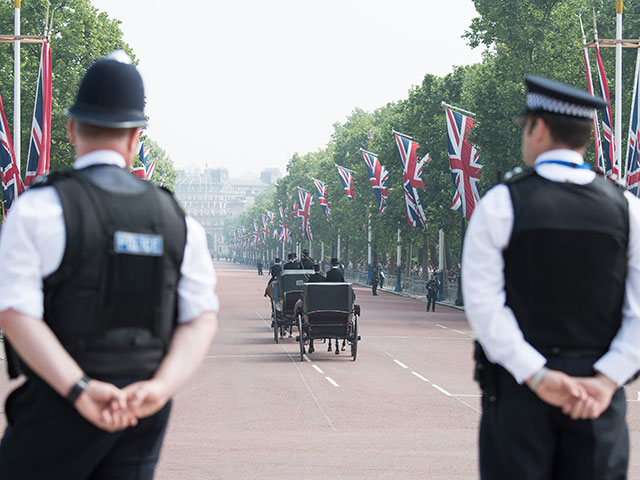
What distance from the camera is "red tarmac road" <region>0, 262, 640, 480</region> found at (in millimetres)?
10570

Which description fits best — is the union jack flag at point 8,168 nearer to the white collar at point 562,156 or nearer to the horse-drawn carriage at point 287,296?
the horse-drawn carriage at point 287,296

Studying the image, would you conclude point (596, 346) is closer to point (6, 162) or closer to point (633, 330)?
point (633, 330)

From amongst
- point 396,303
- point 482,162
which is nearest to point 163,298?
point 482,162

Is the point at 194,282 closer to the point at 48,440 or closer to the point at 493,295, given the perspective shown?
the point at 48,440

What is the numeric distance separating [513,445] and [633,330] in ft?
2.07

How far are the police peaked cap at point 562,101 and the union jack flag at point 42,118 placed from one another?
23.2 meters

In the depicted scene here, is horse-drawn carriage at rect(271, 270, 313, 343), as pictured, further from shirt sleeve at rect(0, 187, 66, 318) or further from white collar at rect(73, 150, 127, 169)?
shirt sleeve at rect(0, 187, 66, 318)

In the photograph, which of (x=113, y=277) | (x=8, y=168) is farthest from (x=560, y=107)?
(x=8, y=168)

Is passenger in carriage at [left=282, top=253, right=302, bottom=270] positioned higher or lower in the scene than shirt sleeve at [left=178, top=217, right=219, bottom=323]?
lower

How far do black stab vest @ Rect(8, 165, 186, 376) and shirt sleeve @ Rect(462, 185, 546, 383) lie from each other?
103 centimetres

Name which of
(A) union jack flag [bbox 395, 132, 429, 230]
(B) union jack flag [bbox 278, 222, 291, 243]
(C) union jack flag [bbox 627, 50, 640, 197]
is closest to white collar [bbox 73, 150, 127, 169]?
(C) union jack flag [bbox 627, 50, 640, 197]

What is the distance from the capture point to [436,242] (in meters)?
74.1

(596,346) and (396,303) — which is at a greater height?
(596,346)

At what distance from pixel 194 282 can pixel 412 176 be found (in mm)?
47741
